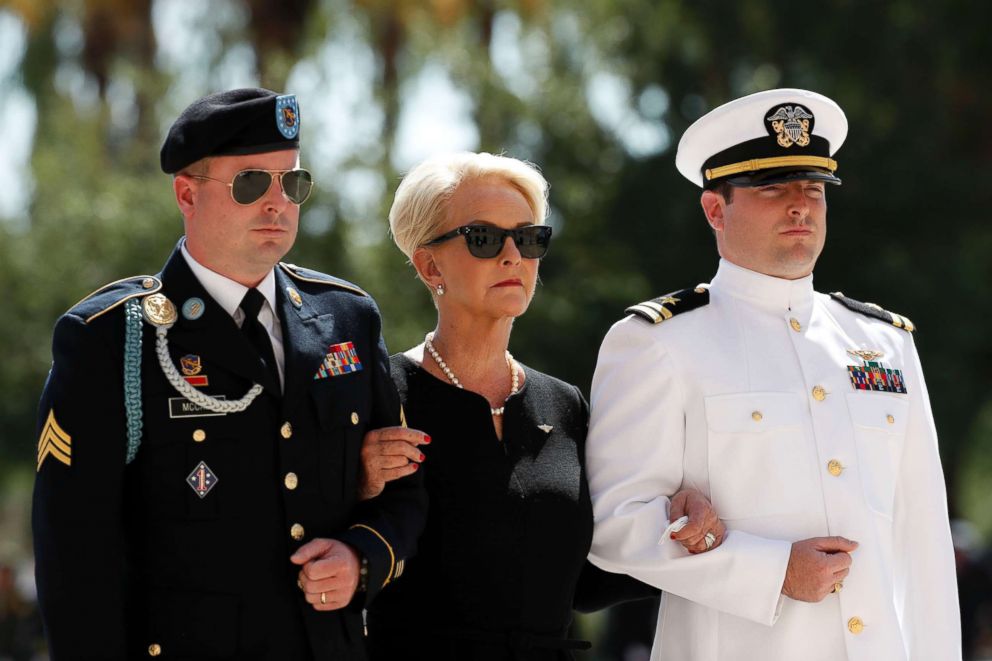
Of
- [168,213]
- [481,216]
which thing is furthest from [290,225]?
[168,213]

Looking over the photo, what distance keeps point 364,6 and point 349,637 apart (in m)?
12.8

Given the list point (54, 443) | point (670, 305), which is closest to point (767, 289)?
point (670, 305)

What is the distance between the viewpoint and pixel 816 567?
3857mm

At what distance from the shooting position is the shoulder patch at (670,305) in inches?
166

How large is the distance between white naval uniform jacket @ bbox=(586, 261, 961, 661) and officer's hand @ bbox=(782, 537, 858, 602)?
0.04m

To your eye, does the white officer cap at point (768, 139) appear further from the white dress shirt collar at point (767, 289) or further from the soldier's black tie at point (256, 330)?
the soldier's black tie at point (256, 330)

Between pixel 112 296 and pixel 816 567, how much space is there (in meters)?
1.93

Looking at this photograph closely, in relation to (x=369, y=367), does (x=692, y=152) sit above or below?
above

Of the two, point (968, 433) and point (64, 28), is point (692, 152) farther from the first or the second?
point (64, 28)

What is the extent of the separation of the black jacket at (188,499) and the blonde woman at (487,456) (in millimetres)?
405

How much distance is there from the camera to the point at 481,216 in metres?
4.21

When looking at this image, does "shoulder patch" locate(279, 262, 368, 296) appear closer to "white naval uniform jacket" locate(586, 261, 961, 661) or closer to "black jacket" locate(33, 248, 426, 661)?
"black jacket" locate(33, 248, 426, 661)

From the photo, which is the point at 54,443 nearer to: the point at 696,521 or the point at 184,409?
the point at 184,409

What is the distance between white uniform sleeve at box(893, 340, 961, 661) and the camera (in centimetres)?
412
